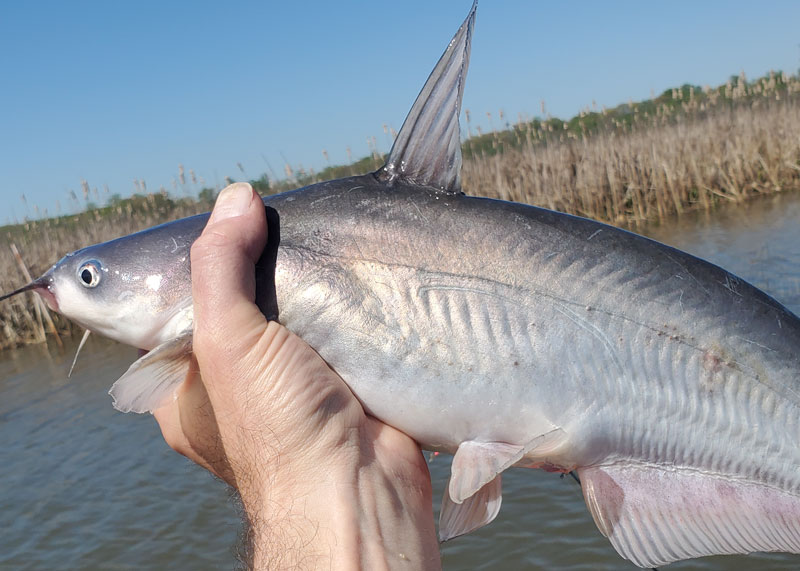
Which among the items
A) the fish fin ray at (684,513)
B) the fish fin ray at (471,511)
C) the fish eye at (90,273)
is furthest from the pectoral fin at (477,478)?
the fish eye at (90,273)

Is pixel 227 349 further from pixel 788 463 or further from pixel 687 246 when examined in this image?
pixel 687 246

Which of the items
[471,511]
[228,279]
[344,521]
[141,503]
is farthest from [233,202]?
[141,503]

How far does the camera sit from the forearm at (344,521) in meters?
1.90

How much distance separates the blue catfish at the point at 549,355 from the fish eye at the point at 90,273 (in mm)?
406

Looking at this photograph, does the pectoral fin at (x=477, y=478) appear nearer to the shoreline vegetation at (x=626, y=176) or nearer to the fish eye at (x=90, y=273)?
the fish eye at (x=90, y=273)

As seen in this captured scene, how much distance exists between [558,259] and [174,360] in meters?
1.36

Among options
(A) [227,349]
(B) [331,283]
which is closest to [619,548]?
(B) [331,283]

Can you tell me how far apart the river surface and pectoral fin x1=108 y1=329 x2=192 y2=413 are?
102 inches

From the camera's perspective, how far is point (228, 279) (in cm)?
200

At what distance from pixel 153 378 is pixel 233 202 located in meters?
0.65

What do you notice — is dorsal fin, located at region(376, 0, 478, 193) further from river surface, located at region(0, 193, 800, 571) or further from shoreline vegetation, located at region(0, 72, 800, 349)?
shoreline vegetation, located at region(0, 72, 800, 349)

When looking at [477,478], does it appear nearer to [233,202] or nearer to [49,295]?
[233,202]

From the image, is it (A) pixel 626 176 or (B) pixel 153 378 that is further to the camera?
(A) pixel 626 176

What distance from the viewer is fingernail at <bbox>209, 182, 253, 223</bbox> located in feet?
6.91
